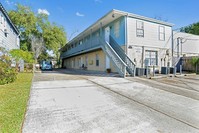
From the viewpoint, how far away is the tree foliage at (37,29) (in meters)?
31.1

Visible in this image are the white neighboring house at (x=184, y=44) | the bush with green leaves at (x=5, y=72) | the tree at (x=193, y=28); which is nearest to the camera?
the bush with green leaves at (x=5, y=72)

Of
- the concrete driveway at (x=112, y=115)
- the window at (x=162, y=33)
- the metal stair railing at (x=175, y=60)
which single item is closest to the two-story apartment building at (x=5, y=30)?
the concrete driveway at (x=112, y=115)

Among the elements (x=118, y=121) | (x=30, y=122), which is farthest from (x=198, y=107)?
(x=30, y=122)

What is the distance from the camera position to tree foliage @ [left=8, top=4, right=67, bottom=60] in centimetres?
3111

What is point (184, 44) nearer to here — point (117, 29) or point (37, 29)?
point (117, 29)

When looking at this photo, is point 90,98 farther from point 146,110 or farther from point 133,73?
point 133,73

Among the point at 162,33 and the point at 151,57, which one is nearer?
the point at 151,57

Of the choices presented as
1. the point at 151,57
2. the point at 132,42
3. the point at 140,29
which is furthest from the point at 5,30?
the point at 151,57

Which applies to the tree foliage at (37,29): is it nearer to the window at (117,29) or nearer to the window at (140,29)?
the window at (117,29)

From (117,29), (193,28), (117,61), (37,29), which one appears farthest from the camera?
(193,28)

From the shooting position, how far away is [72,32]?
46.9m

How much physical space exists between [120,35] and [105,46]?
186 cm

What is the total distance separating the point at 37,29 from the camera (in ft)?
111

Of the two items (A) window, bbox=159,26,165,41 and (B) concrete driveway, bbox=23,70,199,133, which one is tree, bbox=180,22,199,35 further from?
(B) concrete driveway, bbox=23,70,199,133
